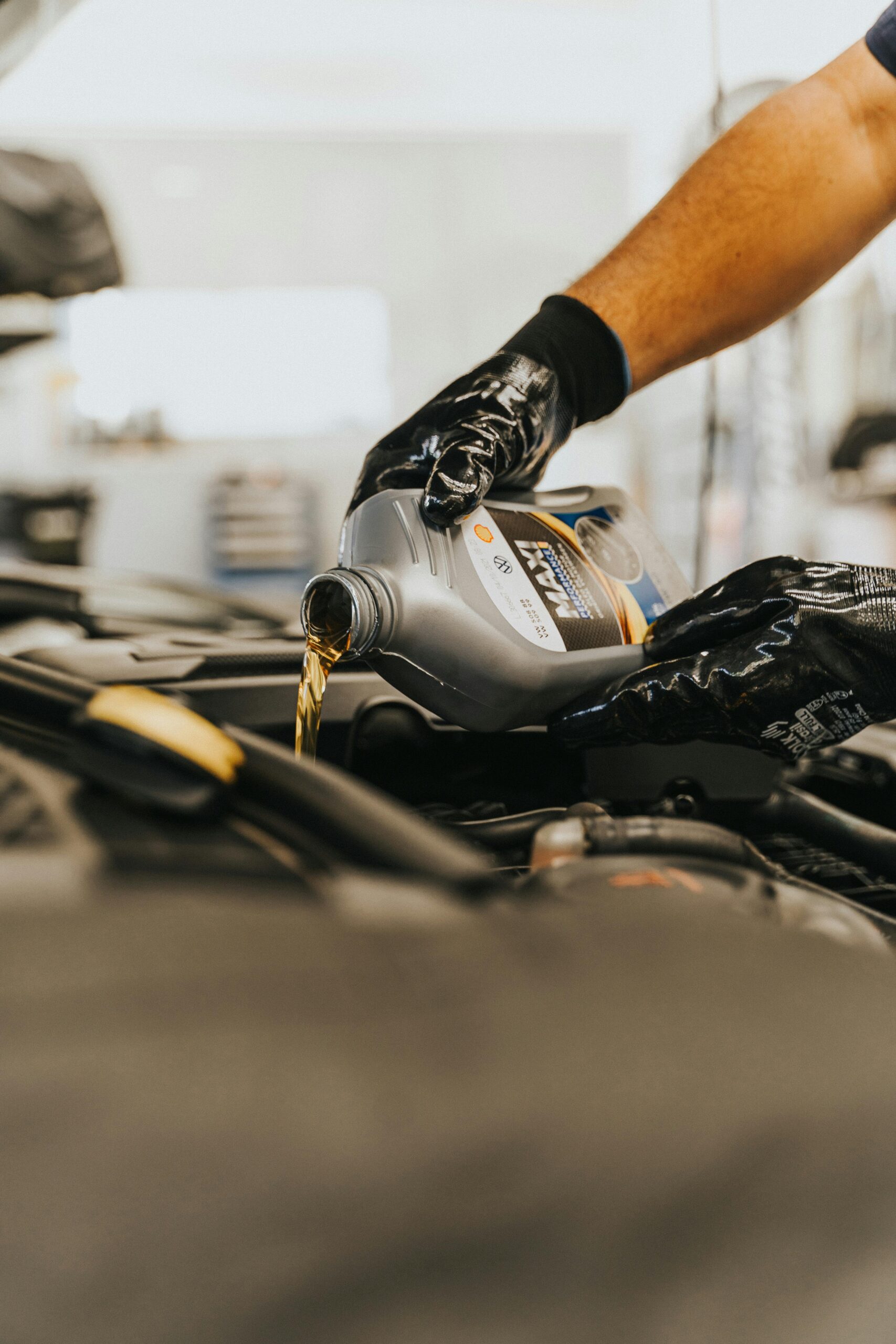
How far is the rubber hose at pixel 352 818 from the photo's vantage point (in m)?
0.31

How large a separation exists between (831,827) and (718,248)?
0.43 m

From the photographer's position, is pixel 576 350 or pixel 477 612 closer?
pixel 477 612

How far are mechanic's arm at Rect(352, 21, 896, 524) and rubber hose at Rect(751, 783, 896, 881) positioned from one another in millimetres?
294

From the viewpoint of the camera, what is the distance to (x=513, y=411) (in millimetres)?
711

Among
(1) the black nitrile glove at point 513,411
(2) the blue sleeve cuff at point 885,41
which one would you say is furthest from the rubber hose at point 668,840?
(2) the blue sleeve cuff at point 885,41

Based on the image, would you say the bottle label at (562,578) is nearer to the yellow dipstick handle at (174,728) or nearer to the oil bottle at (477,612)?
the oil bottle at (477,612)

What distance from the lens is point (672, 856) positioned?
42 centimetres

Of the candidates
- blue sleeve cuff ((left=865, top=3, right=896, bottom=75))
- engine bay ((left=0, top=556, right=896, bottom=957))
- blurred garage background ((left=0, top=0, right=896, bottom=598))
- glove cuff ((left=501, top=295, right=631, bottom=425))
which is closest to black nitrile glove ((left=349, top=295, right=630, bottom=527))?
glove cuff ((left=501, top=295, right=631, bottom=425))

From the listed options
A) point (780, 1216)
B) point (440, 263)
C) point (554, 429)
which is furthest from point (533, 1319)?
point (440, 263)

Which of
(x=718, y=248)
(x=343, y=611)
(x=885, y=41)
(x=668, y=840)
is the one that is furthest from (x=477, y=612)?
(x=885, y=41)

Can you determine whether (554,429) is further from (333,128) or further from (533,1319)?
(333,128)

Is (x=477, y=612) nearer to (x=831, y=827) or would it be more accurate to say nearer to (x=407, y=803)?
(x=407, y=803)

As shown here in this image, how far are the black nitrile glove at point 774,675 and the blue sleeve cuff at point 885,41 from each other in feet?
1.38

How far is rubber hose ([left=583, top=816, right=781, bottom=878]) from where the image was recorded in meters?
0.45
